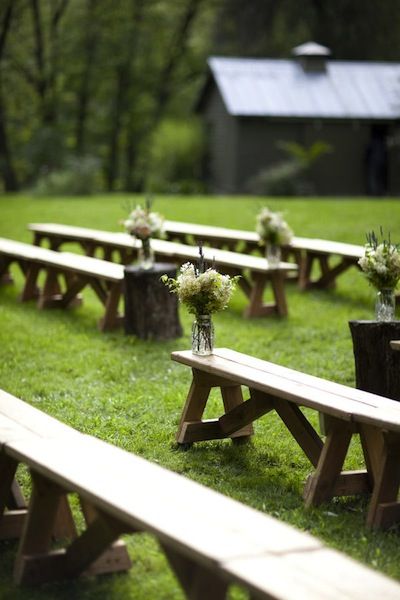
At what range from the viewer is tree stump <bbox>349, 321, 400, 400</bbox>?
6.35 meters

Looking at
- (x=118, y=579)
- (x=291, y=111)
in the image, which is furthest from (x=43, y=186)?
(x=118, y=579)

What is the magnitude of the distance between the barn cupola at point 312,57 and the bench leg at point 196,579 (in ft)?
83.8

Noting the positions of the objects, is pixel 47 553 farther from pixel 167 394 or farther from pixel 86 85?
pixel 86 85

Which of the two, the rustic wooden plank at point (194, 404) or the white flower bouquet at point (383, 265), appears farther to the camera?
the white flower bouquet at point (383, 265)

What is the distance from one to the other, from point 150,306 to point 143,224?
78 cm

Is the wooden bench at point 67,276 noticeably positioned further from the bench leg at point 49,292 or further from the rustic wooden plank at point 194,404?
the rustic wooden plank at point 194,404

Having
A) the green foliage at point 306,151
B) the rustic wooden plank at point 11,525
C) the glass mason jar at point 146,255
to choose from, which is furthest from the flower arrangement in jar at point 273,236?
the green foliage at point 306,151

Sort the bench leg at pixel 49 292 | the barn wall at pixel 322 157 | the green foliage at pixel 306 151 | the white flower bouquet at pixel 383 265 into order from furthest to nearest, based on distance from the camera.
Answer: the barn wall at pixel 322 157 < the green foliage at pixel 306 151 < the bench leg at pixel 49 292 < the white flower bouquet at pixel 383 265

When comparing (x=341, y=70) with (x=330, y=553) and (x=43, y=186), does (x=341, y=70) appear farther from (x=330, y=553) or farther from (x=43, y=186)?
(x=330, y=553)

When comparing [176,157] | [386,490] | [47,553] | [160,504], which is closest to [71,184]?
[176,157]

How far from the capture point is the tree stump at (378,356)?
20.8 feet

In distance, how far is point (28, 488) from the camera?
227 inches

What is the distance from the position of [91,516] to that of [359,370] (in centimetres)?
239

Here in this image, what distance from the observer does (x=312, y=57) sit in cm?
2834
